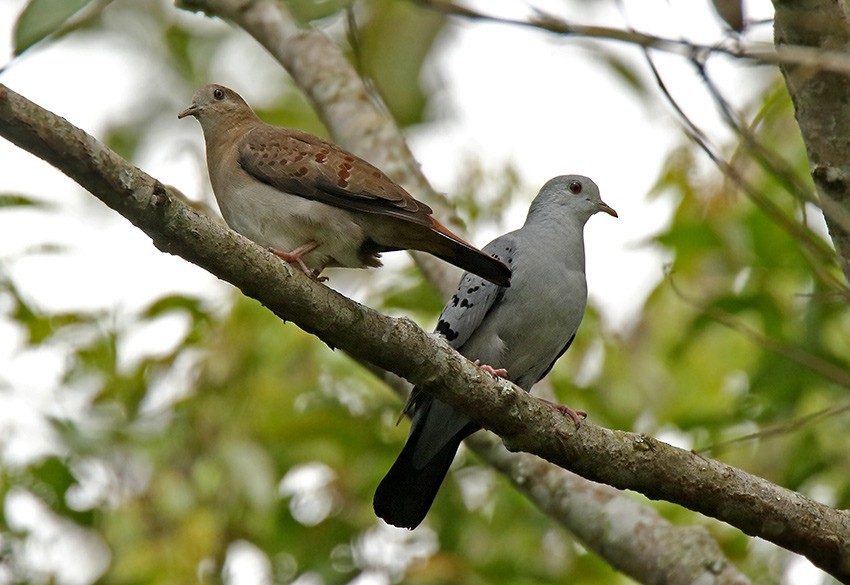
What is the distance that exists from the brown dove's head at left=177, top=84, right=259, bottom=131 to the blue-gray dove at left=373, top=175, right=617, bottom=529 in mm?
1254

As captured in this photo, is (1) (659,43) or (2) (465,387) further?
(2) (465,387)

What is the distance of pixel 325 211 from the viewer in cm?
400

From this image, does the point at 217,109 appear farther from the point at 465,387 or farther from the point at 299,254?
the point at 465,387

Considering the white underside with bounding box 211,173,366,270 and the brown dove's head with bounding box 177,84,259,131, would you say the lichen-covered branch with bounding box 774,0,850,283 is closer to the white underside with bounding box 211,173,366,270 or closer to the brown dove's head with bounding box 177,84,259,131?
the white underside with bounding box 211,173,366,270

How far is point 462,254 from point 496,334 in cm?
73

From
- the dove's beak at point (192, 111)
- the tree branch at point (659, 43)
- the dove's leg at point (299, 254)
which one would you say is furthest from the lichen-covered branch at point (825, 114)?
the dove's beak at point (192, 111)

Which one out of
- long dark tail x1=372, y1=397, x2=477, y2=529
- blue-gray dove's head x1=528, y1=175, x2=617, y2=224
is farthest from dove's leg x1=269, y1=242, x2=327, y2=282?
blue-gray dove's head x1=528, y1=175, x2=617, y2=224

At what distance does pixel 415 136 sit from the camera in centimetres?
814

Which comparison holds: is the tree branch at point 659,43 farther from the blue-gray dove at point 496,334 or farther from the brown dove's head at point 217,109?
the brown dove's head at point 217,109

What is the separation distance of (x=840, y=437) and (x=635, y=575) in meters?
1.33

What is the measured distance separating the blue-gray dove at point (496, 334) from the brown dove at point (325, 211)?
1.73 feet

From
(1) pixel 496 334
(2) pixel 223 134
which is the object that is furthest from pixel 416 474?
(2) pixel 223 134

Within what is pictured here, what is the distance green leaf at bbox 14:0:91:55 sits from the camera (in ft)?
8.04

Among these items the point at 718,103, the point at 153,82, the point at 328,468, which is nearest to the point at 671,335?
the point at 328,468
